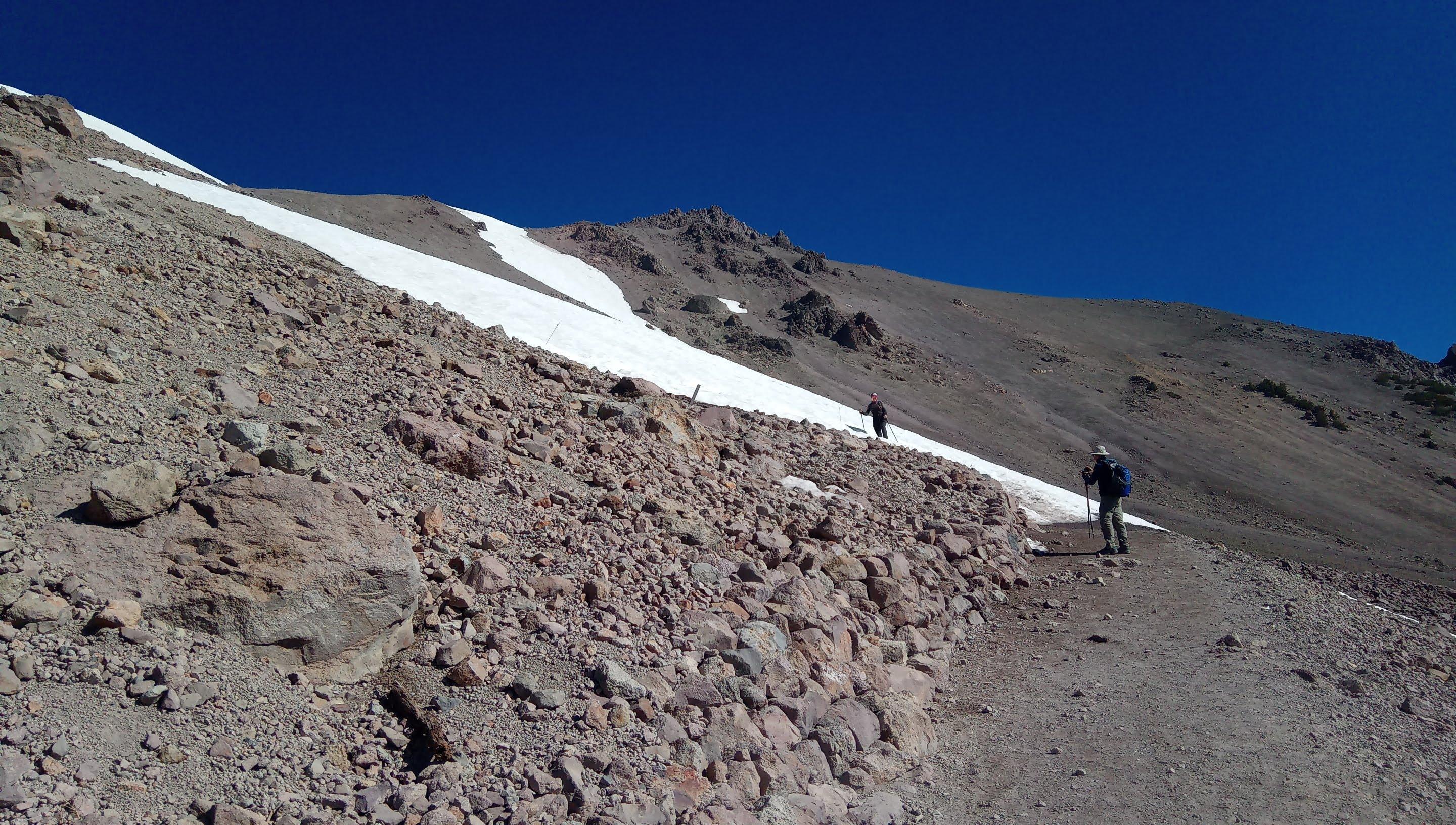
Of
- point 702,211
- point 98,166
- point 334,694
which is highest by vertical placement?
point 702,211

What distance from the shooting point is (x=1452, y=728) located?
5715 millimetres

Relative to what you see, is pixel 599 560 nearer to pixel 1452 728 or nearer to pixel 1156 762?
pixel 1156 762

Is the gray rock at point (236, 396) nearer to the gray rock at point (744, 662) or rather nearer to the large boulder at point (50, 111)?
the gray rock at point (744, 662)

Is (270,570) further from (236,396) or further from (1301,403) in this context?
(1301,403)

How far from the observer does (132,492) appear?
429cm

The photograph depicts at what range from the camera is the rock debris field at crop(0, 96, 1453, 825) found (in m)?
3.60

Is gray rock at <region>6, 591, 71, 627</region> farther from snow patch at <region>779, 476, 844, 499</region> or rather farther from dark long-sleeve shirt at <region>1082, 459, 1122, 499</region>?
dark long-sleeve shirt at <region>1082, 459, 1122, 499</region>

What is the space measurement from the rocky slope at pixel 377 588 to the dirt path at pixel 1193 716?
55 centimetres

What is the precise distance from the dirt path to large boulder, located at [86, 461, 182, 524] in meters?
5.04

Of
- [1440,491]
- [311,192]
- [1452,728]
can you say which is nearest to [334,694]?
[1452,728]

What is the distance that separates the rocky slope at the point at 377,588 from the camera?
357 cm

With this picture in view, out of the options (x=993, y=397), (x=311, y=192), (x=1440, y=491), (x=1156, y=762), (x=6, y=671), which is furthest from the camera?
(x=311, y=192)

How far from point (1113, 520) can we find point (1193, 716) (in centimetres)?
555

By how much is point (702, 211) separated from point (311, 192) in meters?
37.5
